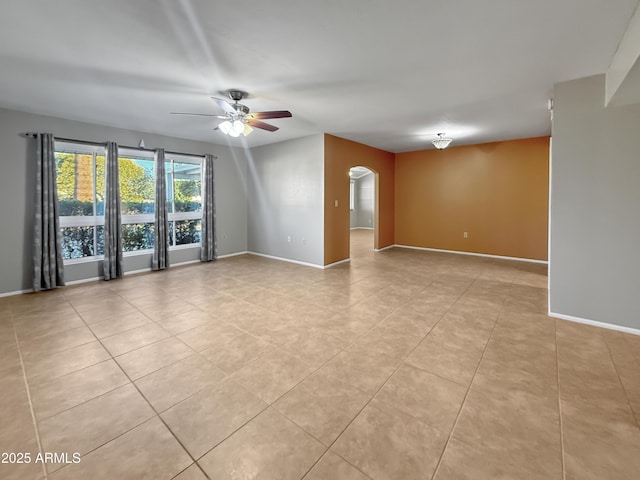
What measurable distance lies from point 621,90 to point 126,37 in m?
4.34

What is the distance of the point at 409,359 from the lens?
8.00ft

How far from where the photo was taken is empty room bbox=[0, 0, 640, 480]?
164 cm

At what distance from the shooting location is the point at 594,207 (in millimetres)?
3045

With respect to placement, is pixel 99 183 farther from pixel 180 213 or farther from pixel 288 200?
pixel 288 200

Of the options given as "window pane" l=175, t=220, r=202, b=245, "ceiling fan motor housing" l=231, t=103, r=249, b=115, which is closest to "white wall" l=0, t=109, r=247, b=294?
"window pane" l=175, t=220, r=202, b=245

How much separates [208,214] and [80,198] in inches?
87.0

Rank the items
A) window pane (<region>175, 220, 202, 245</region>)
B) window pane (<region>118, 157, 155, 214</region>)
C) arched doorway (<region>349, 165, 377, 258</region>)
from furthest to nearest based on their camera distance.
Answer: arched doorway (<region>349, 165, 377, 258</region>), window pane (<region>175, 220, 202, 245</region>), window pane (<region>118, 157, 155, 214</region>)

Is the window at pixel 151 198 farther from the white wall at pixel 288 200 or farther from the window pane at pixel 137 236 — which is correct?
the white wall at pixel 288 200

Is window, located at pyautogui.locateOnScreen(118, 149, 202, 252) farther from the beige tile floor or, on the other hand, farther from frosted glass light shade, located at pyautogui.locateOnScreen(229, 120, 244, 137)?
frosted glass light shade, located at pyautogui.locateOnScreen(229, 120, 244, 137)

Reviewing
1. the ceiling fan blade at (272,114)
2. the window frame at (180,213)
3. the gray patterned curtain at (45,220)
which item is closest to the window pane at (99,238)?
the gray patterned curtain at (45,220)

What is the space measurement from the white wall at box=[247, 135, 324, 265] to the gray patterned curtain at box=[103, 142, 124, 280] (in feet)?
9.37

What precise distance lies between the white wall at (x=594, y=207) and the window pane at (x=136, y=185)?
653cm

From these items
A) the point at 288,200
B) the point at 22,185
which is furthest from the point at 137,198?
the point at 288,200

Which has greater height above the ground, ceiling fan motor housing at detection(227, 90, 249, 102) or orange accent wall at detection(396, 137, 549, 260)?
ceiling fan motor housing at detection(227, 90, 249, 102)
